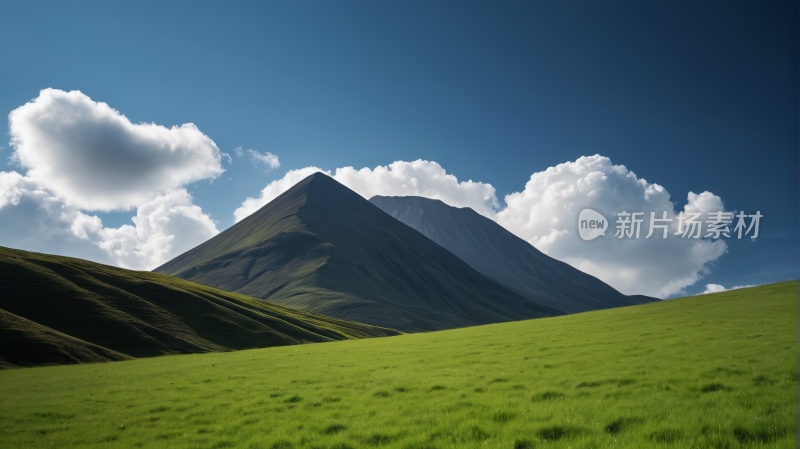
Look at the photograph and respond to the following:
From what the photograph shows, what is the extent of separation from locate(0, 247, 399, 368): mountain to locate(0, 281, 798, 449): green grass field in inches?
1451

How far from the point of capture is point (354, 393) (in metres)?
17.6

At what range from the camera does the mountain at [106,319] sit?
56750mm

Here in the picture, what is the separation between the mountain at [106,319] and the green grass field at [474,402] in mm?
36850

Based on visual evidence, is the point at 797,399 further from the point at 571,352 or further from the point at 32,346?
the point at 32,346

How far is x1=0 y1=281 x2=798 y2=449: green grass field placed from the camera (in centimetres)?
979

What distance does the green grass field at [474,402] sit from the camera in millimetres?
9789

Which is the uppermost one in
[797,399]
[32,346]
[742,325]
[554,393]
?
[742,325]

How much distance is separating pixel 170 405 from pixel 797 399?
22452 mm

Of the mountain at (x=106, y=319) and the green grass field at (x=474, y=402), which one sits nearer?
the green grass field at (x=474, y=402)

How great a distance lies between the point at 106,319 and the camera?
76.8 metres

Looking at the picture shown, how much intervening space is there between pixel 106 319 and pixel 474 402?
86.9m

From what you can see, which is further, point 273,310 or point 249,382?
point 273,310

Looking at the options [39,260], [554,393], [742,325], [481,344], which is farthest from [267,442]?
[39,260]

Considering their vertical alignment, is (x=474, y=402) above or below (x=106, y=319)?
above
